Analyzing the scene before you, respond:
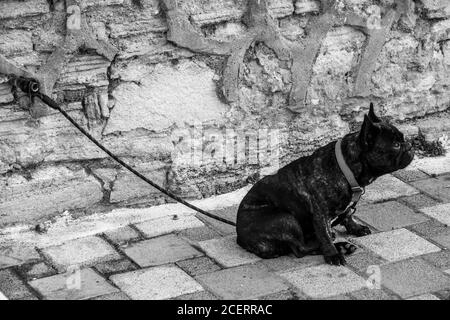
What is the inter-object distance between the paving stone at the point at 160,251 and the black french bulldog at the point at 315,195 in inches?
16.7

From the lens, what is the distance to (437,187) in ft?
25.7

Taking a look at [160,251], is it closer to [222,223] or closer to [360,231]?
[222,223]

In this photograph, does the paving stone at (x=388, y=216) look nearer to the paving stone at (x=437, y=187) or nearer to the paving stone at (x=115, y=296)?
the paving stone at (x=437, y=187)

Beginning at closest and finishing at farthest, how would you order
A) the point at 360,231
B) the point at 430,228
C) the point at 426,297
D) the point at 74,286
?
the point at 426,297 < the point at 74,286 < the point at 360,231 < the point at 430,228

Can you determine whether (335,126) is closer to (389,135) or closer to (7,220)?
(389,135)

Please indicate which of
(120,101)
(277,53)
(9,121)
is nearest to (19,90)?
(9,121)

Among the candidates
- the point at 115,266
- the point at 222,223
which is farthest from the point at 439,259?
the point at 115,266

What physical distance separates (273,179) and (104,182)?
1356 mm

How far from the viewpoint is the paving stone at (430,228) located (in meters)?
7.06

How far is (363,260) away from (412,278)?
0.40 metres

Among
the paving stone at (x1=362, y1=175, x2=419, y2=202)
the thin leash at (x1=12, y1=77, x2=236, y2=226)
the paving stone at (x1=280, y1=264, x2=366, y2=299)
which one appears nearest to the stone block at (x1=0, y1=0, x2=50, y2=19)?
the thin leash at (x1=12, y1=77, x2=236, y2=226)

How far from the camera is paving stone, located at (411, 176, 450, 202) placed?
769 centimetres

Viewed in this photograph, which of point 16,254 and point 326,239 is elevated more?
point 326,239
